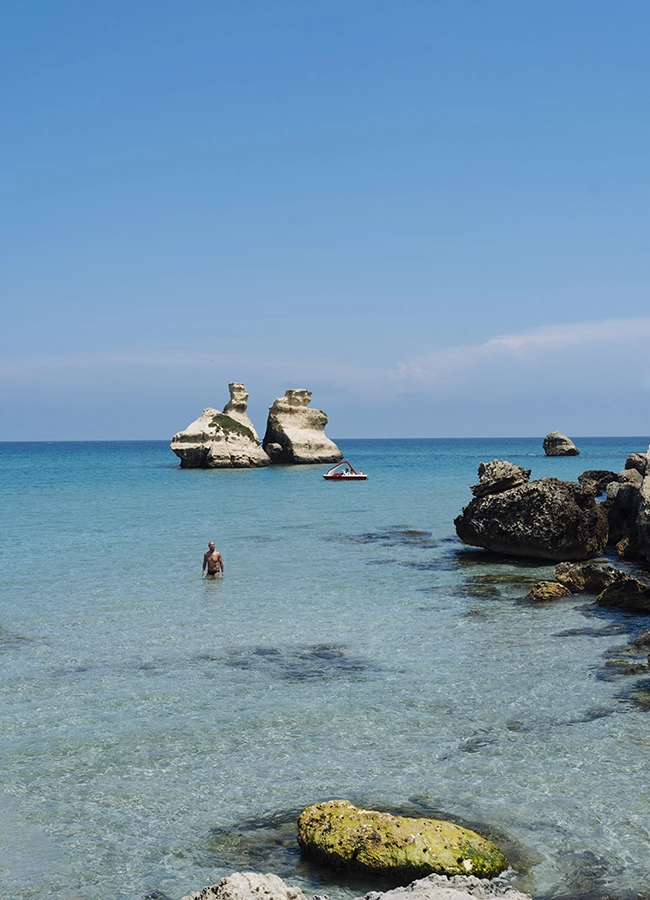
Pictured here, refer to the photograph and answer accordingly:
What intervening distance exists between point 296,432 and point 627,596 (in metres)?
77.3

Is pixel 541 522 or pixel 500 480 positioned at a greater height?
pixel 500 480

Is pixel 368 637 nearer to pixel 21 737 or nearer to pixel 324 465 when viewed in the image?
pixel 21 737

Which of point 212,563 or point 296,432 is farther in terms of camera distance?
point 296,432

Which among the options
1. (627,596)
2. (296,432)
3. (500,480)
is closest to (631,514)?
(500,480)

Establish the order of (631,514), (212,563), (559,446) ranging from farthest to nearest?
(559,446) < (631,514) < (212,563)

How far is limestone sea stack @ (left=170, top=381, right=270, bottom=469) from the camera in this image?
91.1m

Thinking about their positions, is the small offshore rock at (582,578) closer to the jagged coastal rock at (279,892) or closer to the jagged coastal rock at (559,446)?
the jagged coastal rock at (279,892)

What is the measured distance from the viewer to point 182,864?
26.5ft

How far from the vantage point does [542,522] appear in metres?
26.1

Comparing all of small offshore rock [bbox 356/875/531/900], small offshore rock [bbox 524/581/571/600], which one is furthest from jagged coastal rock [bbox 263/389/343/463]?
small offshore rock [bbox 356/875/531/900]

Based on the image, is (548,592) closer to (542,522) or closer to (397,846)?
(542,522)

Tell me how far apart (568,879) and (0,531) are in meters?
33.9

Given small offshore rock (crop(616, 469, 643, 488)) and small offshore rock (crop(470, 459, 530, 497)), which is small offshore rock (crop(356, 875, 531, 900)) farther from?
small offshore rock (crop(616, 469, 643, 488))

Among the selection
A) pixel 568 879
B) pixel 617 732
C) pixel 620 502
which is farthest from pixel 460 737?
pixel 620 502
